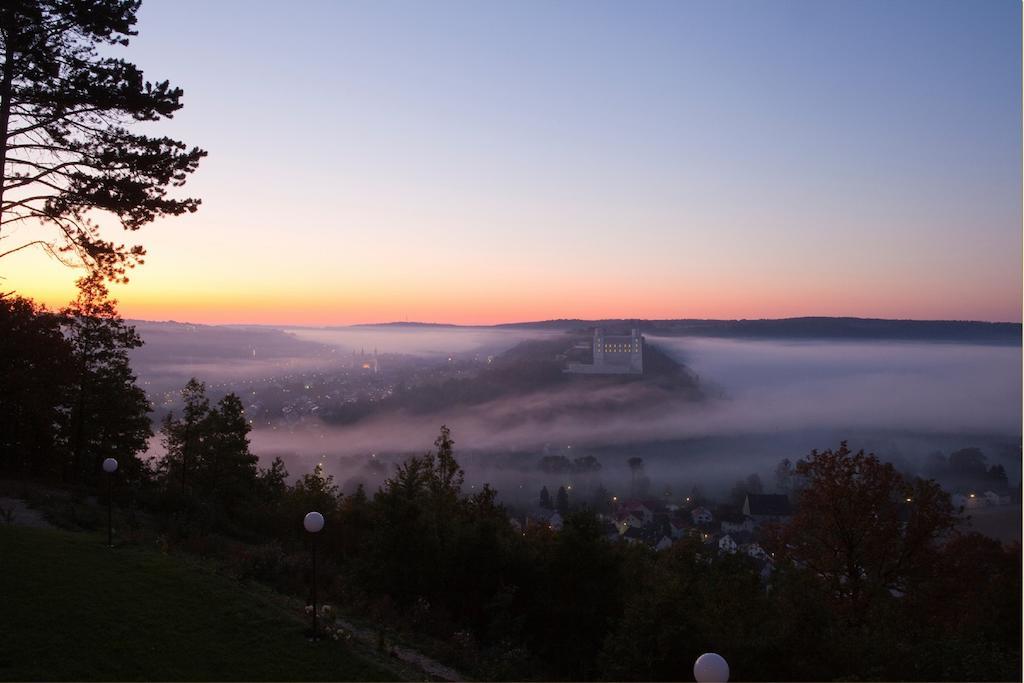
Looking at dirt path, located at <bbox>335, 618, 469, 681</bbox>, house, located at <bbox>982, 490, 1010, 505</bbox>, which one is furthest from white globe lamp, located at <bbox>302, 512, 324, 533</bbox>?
house, located at <bbox>982, 490, 1010, 505</bbox>

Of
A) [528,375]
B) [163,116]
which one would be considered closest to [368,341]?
[528,375]

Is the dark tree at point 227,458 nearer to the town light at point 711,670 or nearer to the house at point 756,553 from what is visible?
the house at point 756,553

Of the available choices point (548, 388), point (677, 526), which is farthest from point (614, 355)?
point (677, 526)

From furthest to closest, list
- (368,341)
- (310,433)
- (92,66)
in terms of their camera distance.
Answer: (368,341), (310,433), (92,66)

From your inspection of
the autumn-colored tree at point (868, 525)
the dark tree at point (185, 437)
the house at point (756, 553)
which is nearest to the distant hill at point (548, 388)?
the house at point (756, 553)

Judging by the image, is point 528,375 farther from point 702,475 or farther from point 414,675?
point 414,675

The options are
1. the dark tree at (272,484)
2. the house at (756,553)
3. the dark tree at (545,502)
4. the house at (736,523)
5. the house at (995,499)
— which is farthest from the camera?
the dark tree at (545,502)
